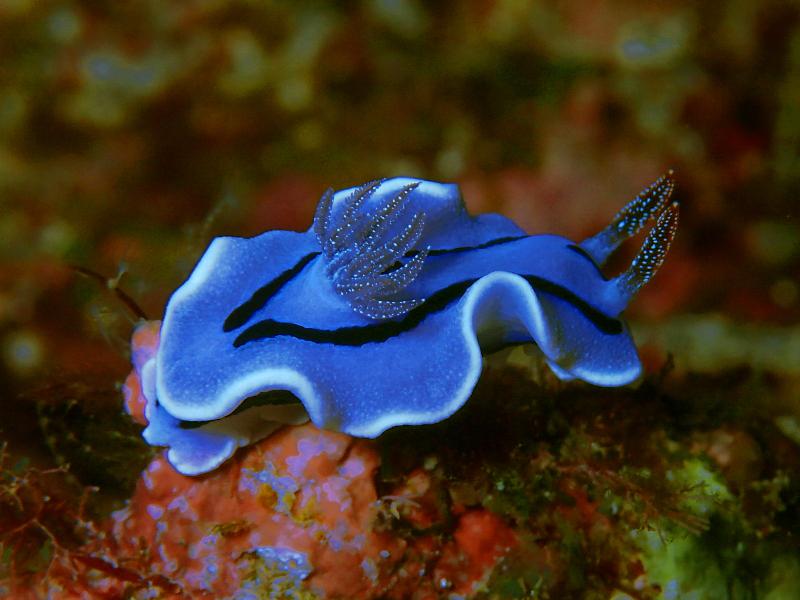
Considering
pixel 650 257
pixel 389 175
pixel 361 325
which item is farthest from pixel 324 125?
pixel 650 257

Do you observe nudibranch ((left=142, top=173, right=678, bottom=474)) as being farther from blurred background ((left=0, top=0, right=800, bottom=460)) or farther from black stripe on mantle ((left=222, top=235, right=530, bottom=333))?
blurred background ((left=0, top=0, right=800, bottom=460))

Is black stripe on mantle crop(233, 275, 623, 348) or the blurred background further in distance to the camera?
the blurred background

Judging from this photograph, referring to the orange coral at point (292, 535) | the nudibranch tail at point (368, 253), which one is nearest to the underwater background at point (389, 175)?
the orange coral at point (292, 535)

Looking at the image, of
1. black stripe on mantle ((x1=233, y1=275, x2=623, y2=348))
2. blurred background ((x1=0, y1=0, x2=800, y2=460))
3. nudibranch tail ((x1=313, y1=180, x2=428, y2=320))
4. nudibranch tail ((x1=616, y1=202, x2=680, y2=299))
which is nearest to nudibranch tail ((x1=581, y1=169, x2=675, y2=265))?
nudibranch tail ((x1=616, y1=202, x2=680, y2=299))

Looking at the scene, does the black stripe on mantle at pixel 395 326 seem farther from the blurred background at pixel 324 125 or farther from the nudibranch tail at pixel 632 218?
the blurred background at pixel 324 125

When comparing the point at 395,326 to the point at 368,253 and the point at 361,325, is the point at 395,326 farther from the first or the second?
the point at 368,253
